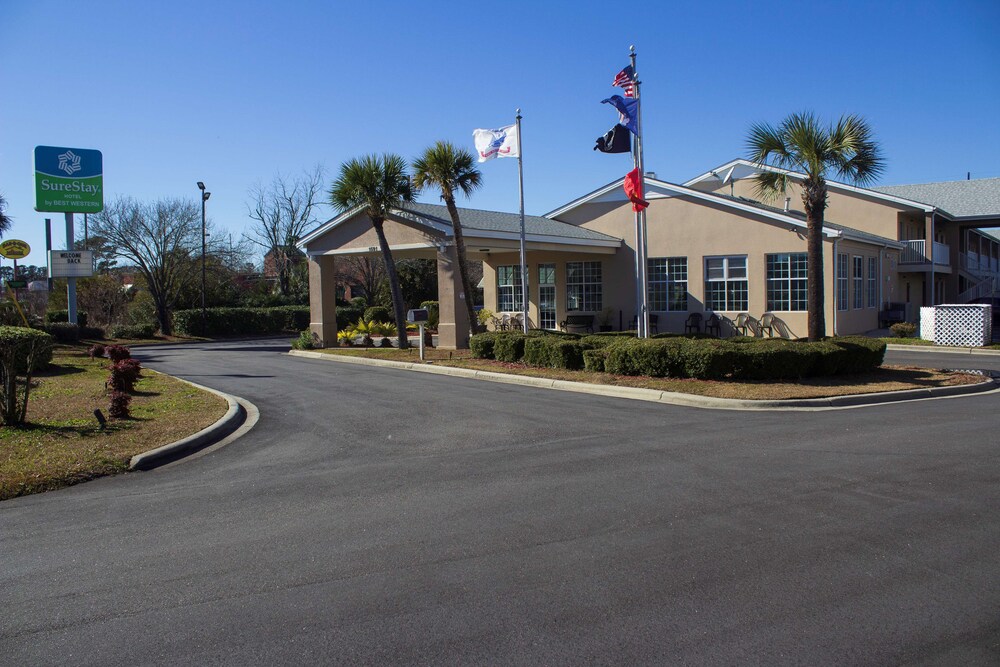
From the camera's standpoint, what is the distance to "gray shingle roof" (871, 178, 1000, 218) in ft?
112

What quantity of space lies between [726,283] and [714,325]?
142 centimetres

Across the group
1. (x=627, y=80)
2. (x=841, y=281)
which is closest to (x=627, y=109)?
(x=627, y=80)

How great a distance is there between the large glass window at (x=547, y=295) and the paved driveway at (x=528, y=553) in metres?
19.7

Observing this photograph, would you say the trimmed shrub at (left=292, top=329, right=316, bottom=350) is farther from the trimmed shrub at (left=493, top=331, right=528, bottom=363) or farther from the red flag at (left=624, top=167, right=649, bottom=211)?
the red flag at (left=624, top=167, right=649, bottom=211)

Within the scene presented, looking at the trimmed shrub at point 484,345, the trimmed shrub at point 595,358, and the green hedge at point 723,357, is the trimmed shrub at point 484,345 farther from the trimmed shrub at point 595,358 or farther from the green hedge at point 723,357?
the trimmed shrub at point 595,358

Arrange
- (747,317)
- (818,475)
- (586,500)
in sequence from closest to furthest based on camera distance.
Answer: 1. (586,500)
2. (818,475)
3. (747,317)

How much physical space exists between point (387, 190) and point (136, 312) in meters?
22.1

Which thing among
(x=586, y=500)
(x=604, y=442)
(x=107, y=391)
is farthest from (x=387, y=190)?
(x=586, y=500)

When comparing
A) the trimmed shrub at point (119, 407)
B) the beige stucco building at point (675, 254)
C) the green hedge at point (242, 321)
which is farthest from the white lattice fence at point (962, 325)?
the green hedge at point (242, 321)

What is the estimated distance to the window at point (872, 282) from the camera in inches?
1060

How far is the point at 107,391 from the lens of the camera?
13711 mm

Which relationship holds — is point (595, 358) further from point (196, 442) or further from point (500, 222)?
point (500, 222)

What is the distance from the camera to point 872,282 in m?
27.2

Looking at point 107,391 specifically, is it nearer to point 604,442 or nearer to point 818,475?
point 604,442
